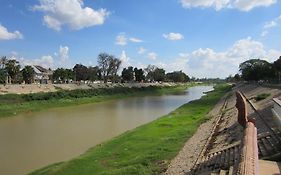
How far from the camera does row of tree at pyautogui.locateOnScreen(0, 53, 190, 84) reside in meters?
83.9

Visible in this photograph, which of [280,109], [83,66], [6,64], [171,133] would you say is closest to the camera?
[280,109]

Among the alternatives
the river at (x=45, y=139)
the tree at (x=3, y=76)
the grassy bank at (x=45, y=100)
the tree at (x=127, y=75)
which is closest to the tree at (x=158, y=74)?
the tree at (x=127, y=75)

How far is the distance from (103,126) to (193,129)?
33.7ft

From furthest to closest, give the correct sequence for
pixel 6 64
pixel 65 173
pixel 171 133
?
pixel 6 64 → pixel 171 133 → pixel 65 173

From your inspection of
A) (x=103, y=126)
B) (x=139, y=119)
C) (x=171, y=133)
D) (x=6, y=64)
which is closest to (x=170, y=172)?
(x=171, y=133)

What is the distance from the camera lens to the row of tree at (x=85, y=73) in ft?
275

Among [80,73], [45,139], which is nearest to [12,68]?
[80,73]

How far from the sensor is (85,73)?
12538 centimetres

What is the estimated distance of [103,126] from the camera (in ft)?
108

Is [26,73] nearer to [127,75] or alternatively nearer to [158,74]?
[127,75]

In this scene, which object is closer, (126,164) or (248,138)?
(248,138)

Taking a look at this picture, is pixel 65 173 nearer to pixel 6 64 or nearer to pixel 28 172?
pixel 28 172

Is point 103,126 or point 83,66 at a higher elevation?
point 83,66

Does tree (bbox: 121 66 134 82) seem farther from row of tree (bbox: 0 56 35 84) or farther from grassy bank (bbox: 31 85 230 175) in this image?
grassy bank (bbox: 31 85 230 175)
